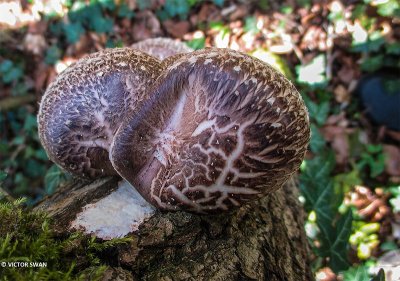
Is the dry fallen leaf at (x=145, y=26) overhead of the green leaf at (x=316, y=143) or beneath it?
overhead

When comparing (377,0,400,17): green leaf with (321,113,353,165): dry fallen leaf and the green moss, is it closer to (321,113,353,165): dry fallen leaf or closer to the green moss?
(321,113,353,165): dry fallen leaf

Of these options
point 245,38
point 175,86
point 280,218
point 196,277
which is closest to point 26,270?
point 196,277

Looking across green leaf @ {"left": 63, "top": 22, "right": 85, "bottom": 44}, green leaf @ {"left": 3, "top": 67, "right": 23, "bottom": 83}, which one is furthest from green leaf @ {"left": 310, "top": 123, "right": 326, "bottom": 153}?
green leaf @ {"left": 3, "top": 67, "right": 23, "bottom": 83}

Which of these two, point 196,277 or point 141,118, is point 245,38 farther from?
point 196,277

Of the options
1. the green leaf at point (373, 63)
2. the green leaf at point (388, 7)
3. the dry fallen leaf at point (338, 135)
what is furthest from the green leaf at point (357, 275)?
the green leaf at point (388, 7)

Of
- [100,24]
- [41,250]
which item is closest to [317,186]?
[41,250]

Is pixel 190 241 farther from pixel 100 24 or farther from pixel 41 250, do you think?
pixel 100 24

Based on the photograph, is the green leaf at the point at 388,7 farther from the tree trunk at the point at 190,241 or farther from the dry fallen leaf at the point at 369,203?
the tree trunk at the point at 190,241

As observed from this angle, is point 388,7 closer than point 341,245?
No
